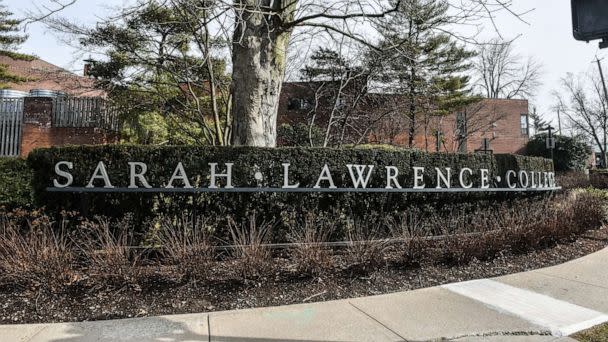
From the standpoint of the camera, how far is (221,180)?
7.10 metres

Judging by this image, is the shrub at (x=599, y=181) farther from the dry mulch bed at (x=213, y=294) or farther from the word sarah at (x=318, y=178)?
the dry mulch bed at (x=213, y=294)

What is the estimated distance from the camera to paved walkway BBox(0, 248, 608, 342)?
4055mm

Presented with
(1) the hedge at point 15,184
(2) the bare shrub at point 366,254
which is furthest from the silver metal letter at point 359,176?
(1) the hedge at point 15,184

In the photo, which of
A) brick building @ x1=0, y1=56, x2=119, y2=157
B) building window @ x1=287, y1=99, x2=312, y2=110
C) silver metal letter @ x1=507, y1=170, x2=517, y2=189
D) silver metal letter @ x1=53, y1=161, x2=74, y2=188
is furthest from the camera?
building window @ x1=287, y1=99, x2=312, y2=110

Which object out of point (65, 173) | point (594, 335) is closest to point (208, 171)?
point (65, 173)

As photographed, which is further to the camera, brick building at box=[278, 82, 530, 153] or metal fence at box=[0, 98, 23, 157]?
metal fence at box=[0, 98, 23, 157]

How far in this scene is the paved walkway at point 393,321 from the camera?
4.05 metres

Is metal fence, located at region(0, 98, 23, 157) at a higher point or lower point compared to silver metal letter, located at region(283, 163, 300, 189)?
higher

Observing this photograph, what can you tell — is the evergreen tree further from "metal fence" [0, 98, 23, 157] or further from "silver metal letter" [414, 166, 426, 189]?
"metal fence" [0, 98, 23, 157]

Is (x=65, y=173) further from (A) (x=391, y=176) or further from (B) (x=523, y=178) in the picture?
(B) (x=523, y=178)

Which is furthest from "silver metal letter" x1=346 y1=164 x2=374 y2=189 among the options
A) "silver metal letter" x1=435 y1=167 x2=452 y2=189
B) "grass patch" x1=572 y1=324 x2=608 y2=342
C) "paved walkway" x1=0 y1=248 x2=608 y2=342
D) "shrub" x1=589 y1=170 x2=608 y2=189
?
"shrub" x1=589 y1=170 x2=608 y2=189

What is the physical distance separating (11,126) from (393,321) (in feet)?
71.4

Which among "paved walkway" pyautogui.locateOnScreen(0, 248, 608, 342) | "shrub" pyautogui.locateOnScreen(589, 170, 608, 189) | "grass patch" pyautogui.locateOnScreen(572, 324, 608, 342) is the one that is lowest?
"grass patch" pyautogui.locateOnScreen(572, 324, 608, 342)

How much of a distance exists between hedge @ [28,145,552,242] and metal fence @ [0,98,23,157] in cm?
1622
